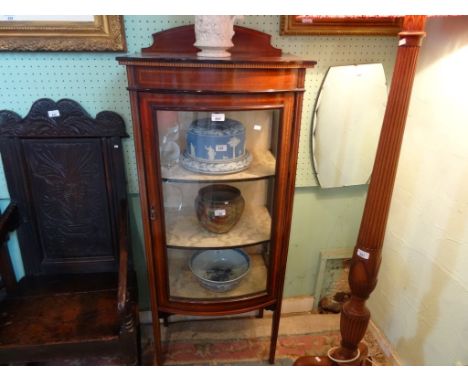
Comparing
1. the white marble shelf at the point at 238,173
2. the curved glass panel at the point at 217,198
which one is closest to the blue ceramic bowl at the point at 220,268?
the curved glass panel at the point at 217,198

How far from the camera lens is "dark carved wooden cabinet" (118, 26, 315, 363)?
1057 mm

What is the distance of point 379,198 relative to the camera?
3.62 ft

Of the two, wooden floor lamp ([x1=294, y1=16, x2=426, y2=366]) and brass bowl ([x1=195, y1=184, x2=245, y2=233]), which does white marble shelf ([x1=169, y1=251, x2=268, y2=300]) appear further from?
wooden floor lamp ([x1=294, y1=16, x2=426, y2=366])

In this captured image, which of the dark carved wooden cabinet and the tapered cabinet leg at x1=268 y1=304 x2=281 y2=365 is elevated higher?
the dark carved wooden cabinet

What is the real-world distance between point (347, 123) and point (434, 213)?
0.54 metres

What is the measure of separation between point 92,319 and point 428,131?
1573 mm

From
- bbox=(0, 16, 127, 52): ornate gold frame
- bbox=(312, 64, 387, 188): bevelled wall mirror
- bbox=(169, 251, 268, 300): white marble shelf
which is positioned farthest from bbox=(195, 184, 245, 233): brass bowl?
bbox=(0, 16, 127, 52): ornate gold frame

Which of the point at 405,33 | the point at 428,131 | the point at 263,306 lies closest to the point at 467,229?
the point at 428,131

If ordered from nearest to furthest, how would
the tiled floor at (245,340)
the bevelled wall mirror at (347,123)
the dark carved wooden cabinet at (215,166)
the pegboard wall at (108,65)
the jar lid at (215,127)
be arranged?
1. the dark carved wooden cabinet at (215,166)
2. the jar lid at (215,127)
3. the pegboard wall at (108,65)
4. the bevelled wall mirror at (347,123)
5. the tiled floor at (245,340)

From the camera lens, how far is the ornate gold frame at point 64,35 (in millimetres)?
1236

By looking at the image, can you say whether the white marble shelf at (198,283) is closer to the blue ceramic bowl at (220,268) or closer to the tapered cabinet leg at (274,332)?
the blue ceramic bowl at (220,268)

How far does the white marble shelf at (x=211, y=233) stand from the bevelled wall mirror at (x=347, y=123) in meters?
0.41

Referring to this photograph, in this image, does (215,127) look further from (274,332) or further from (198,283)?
(274,332)
